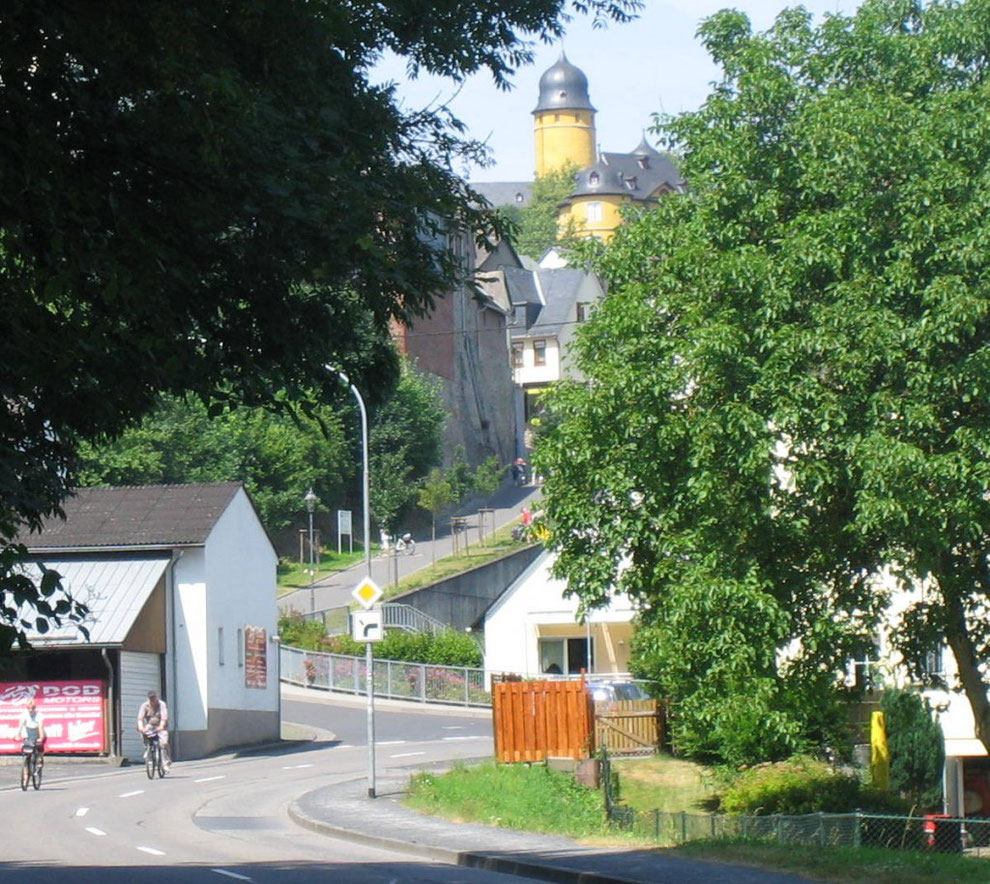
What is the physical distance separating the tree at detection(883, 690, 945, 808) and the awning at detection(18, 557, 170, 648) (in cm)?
1577

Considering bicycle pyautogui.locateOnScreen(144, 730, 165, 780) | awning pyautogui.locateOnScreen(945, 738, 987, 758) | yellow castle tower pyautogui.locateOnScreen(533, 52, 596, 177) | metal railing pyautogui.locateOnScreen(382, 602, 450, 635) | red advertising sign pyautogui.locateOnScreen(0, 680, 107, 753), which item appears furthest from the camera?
yellow castle tower pyautogui.locateOnScreen(533, 52, 596, 177)

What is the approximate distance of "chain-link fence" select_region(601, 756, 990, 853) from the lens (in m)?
17.0

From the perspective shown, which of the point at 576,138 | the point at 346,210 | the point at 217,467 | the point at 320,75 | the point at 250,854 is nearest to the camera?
the point at 346,210

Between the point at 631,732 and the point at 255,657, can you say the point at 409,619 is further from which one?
the point at 631,732

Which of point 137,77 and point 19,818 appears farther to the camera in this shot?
point 19,818

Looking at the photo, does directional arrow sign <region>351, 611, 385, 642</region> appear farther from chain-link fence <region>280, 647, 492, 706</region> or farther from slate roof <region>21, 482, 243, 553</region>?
chain-link fence <region>280, 647, 492, 706</region>

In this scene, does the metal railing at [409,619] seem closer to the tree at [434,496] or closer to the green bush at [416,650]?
the green bush at [416,650]

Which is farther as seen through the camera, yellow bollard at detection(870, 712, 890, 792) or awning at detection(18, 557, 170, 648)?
awning at detection(18, 557, 170, 648)

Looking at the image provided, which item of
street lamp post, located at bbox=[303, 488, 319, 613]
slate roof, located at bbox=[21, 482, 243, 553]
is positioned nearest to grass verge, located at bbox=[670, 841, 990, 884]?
slate roof, located at bbox=[21, 482, 243, 553]

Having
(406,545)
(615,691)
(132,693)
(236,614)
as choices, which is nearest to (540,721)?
(132,693)

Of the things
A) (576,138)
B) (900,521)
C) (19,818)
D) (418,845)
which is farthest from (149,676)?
(576,138)

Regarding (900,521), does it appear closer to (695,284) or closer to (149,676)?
(695,284)

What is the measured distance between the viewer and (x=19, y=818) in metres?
22.8

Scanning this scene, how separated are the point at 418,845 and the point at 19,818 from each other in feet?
23.8
